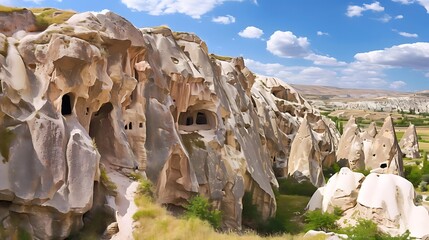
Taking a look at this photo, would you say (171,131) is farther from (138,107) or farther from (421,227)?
(421,227)

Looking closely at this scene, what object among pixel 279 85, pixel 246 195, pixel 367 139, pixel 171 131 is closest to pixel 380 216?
pixel 246 195

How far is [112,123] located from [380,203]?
10.9 meters

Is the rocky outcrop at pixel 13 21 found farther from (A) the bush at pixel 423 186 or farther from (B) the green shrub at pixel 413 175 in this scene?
(B) the green shrub at pixel 413 175

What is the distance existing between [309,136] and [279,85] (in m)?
12.2

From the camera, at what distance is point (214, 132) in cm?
1823

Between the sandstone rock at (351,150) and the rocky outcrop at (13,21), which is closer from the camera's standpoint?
the rocky outcrop at (13,21)

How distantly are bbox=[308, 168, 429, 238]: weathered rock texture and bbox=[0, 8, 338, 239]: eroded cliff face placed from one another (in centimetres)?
347

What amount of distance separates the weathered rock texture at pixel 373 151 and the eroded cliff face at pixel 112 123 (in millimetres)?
11288

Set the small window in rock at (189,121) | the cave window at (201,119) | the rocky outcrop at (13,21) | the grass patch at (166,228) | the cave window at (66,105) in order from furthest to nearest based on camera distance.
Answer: the cave window at (201,119) < the small window in rock at (189,121) < the rocky outcrop at (13,21) < the cave window at (66,105) < the grass patch at (166,228)

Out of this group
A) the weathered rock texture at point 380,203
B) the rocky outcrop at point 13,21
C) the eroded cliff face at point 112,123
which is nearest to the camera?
the eroded cliff face at point 112,123

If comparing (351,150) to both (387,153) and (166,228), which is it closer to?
(387,153)

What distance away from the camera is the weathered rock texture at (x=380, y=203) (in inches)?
644

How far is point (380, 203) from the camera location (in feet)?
55.2

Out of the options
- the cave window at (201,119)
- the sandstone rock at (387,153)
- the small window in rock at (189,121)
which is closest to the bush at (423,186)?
the sandstone rock at (387,153)
